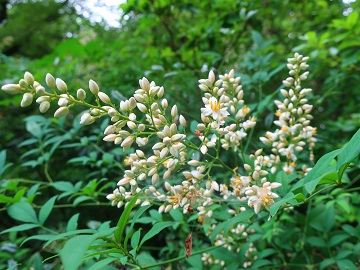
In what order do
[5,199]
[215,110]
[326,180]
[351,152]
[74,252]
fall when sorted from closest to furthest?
[74,252]
[351,152]
[326,180]
[215,110]
[5,199]

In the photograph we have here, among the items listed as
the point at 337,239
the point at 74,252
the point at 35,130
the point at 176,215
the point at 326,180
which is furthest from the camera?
the point at 35,130

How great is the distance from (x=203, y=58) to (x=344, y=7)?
1.62 metres

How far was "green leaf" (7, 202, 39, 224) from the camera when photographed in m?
1.32

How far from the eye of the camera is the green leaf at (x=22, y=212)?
4.34ft

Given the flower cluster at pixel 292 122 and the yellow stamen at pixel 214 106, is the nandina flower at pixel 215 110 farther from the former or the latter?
the flower cluster at pixel 292 122

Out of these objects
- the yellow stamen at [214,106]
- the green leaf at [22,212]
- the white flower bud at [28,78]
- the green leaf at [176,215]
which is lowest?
the green leaf at [176,215]

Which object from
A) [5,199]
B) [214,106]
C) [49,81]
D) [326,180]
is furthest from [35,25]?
[326,180]

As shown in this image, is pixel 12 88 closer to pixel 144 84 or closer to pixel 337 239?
pixel 144 84

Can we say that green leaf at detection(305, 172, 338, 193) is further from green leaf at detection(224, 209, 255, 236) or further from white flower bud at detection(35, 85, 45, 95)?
white flower bud at detection(35, 85, 45, 95)

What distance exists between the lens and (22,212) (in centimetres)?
134

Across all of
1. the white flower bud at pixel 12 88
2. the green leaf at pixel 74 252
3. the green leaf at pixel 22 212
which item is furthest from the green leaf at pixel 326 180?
the green leaf at pixel 22 212

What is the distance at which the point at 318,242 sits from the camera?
1.54 meters

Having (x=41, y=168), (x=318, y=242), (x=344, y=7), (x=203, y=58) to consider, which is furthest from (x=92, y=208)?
(x=344, y=7)

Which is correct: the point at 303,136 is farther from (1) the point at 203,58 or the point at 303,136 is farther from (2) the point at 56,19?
(2) the point at 56,19
